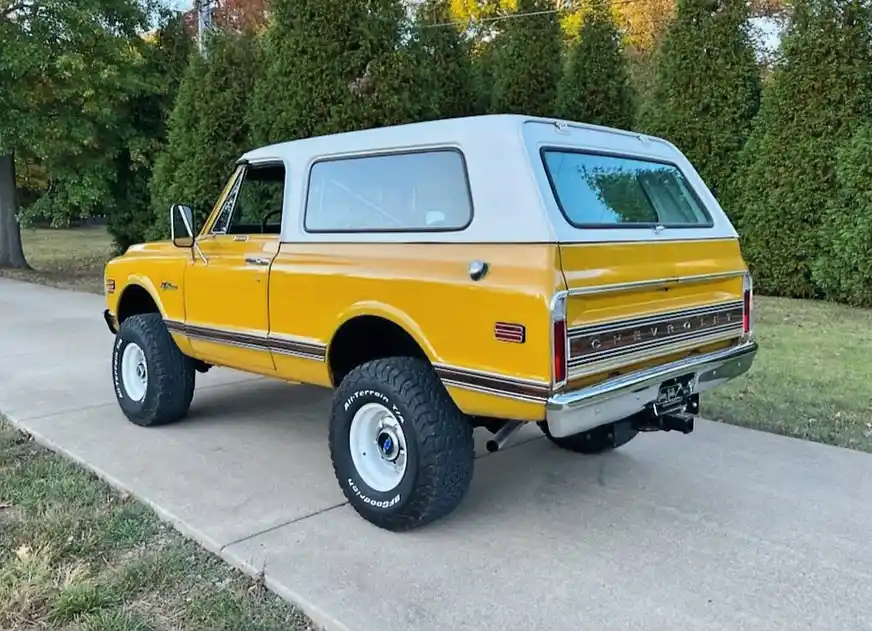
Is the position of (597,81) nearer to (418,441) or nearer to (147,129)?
(147,129)

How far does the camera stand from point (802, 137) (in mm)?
10547

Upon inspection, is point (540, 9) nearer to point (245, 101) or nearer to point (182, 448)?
point (245, 101)

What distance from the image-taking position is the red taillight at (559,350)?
307 cm

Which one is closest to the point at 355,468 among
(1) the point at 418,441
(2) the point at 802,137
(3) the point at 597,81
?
(1) the point at 418,441

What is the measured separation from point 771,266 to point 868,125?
225cm

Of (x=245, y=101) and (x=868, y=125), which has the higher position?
(x=245, y=101)

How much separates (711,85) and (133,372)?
9525mm

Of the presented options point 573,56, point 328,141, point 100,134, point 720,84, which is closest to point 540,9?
point 573,56

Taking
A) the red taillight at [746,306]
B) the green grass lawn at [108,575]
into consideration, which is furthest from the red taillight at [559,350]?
the red taillight at [746,306]

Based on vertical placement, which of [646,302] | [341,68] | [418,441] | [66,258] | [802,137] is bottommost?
[66,258]

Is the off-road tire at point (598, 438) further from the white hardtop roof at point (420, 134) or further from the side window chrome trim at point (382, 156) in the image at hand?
the white hardtop roof at point (420, 134)

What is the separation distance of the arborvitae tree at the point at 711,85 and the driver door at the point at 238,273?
8.38 m

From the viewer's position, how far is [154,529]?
3.77m

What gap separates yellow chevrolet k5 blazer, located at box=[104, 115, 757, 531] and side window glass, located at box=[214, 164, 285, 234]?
0.03m
